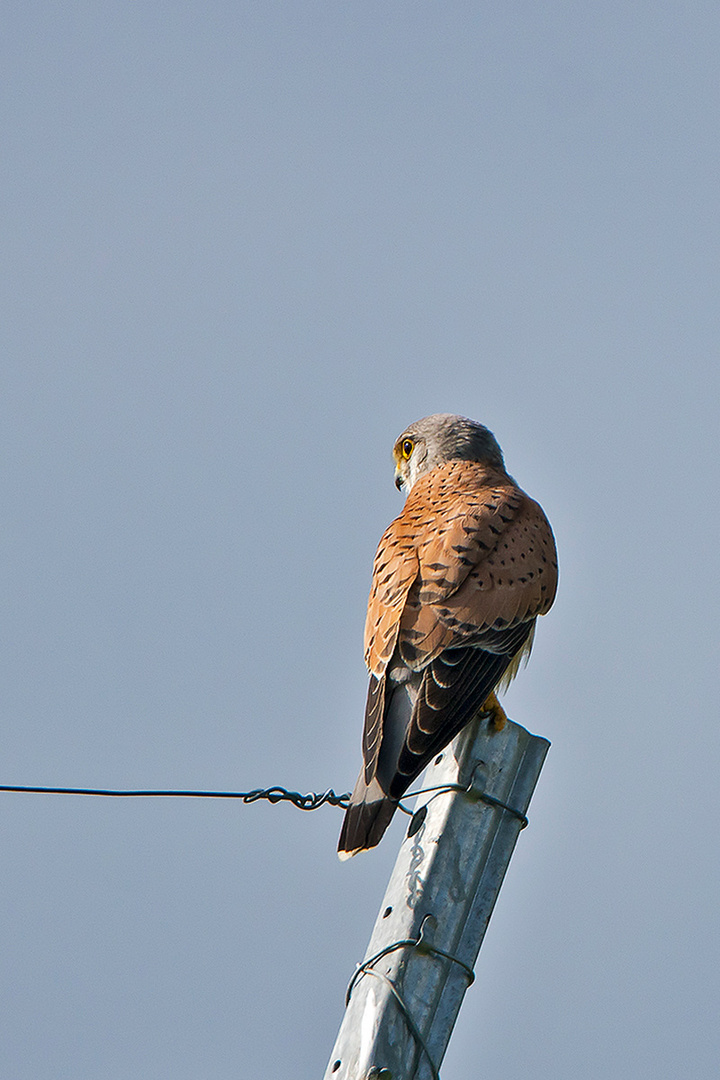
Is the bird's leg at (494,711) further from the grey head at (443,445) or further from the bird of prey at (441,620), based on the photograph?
the grey head at (443,445)

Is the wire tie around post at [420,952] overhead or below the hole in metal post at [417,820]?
below

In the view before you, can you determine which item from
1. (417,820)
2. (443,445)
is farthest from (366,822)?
(443,445)

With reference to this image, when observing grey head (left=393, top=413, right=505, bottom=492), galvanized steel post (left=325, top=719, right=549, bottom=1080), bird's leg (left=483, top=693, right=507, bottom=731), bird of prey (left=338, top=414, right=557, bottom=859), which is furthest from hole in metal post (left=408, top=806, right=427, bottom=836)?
grey head (left=393, top=413, right=505, bottom=492)

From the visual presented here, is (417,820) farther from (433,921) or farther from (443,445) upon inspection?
(443,445)

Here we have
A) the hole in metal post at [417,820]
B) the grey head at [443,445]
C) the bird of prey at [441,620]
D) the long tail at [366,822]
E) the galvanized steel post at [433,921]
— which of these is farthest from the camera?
the grey head at [443,445]

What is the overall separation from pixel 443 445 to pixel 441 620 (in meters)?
1.90

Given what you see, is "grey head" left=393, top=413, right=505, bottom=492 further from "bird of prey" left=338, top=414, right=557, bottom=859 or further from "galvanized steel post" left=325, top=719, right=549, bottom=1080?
"galvanized steel post" left=325, top=719, right=549, bottom=1080

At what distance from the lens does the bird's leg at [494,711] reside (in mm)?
3189

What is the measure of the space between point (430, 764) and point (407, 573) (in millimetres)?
1071

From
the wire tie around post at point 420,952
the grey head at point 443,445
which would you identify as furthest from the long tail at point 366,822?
the grey head at point 443,445

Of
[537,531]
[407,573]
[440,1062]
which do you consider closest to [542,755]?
[440,1062]

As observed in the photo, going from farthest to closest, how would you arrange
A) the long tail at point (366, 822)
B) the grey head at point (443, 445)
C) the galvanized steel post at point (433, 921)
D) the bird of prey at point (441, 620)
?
the grey head at point (443, 445) → the bird of prey at point (441, 620) → the long tail at point (366, 822) → the galvanized steel post at point (433, 921)

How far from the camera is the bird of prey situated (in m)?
3.22

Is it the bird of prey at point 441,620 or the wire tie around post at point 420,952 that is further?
the bird of prey at point 441,620
